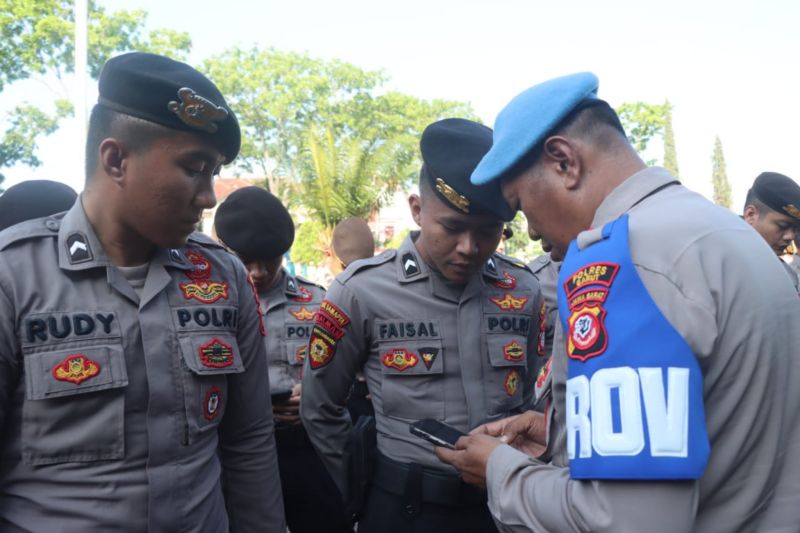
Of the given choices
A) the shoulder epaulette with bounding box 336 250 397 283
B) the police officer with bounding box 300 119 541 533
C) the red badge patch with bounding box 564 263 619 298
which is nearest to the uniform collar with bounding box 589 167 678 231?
the red badge patch with bounding box 564 263 619 298

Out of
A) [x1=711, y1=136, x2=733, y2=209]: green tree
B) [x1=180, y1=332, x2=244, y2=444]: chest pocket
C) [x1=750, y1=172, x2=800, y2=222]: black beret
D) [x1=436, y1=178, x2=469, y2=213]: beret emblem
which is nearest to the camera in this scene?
[x1=180, y1=332, x2=244, y2=444]: chest pocket

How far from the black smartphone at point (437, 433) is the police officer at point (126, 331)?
2.12 feet

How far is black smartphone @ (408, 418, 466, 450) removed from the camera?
2131 millimetres

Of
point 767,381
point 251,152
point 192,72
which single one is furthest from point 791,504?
point 251,152

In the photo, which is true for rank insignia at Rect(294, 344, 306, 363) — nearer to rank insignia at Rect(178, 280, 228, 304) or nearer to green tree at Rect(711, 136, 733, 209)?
rank insignia at Rect(178, 280, 228, 304)

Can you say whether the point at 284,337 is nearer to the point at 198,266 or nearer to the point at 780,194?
the point at 198,266

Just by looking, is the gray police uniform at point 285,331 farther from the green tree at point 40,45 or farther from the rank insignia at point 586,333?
the green tree at point 40,45

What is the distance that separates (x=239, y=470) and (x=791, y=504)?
1615mm

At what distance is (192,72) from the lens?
198 cm

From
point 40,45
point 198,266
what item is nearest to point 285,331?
point 198,266

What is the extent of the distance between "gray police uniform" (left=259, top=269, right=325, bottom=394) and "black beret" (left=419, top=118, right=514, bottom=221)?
1.35 metres

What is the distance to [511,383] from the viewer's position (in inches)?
109

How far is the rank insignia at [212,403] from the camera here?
6.47 ft

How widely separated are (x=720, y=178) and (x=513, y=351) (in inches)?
2779
